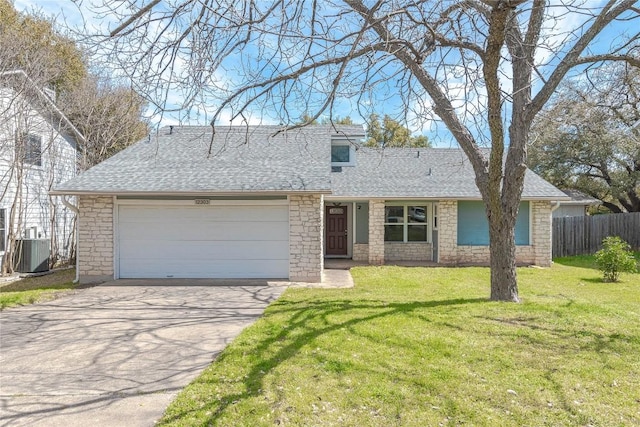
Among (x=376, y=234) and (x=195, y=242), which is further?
(x=376, y=234)

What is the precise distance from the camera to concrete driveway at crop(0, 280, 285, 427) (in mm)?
3600

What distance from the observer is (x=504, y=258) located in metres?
7.38

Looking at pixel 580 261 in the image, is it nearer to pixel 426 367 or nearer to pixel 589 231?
pixel 589 231

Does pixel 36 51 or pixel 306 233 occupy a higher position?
pixel 36 51

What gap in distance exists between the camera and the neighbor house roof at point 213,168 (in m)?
10.2

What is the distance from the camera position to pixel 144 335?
579 cm

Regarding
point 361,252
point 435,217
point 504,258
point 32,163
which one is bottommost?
point 361,252

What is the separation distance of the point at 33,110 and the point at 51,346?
10270mm

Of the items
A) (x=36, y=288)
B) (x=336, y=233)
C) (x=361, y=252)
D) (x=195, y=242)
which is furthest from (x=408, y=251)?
(x=36, y=288)

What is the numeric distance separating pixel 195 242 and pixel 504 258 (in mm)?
7365

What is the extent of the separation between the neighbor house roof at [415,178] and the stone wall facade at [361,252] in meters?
2.06

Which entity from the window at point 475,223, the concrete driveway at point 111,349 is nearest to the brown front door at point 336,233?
the window at point 475,223

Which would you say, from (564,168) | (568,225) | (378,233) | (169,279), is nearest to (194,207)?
(169,279)

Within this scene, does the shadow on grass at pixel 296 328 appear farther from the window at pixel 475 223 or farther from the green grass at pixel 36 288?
the window at pixel 475 223
